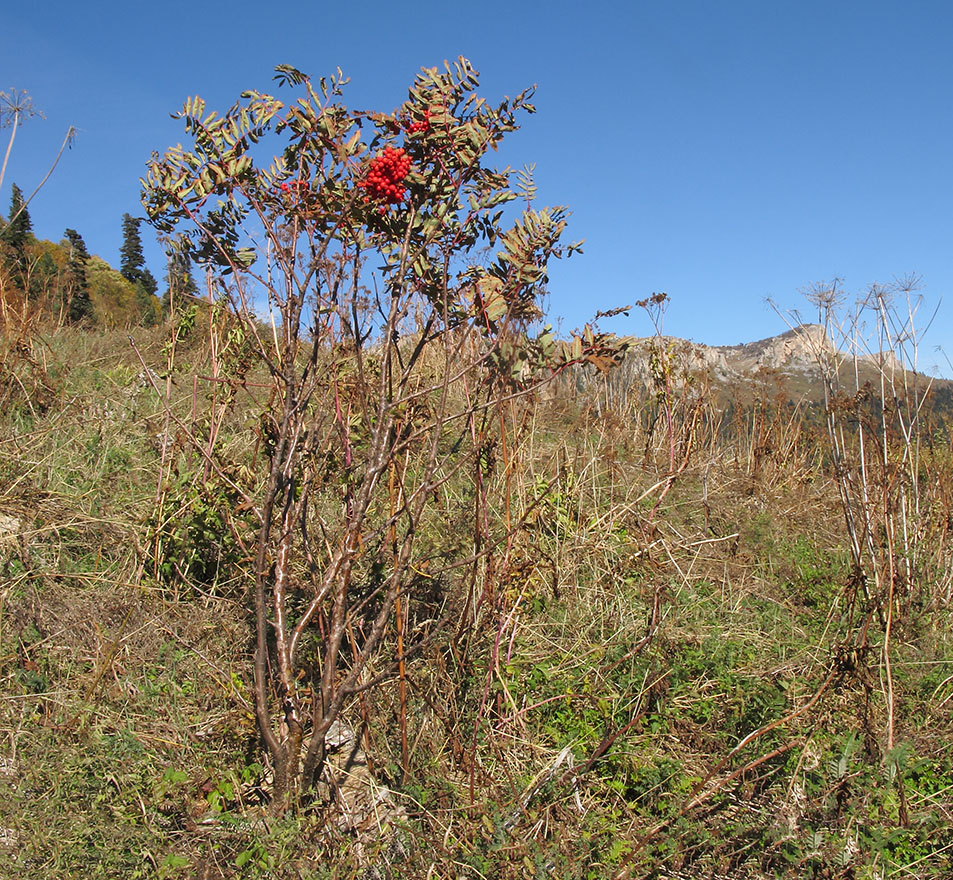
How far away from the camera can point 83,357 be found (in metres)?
5.52

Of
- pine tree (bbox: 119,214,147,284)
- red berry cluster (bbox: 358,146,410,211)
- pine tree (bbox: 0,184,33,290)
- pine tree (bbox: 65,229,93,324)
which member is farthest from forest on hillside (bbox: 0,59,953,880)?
pine tree (bbox: 119,214,147,284)

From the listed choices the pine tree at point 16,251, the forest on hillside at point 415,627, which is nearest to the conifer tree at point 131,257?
the pine tree at point 16,251

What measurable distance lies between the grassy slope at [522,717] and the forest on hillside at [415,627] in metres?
0.01

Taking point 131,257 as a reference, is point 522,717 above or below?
below

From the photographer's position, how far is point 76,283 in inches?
345

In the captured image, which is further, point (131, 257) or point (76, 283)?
point (131, 257)

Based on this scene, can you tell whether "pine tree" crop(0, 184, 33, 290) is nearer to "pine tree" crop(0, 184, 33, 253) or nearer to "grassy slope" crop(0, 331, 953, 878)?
"pine tree" crop(0, 184, 33, 253)

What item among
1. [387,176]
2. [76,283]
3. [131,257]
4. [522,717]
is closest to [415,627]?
[522,717]

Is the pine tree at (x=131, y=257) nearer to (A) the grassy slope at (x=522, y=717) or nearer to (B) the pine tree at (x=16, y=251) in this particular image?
(B) the pine tree at (x=16, y=251)

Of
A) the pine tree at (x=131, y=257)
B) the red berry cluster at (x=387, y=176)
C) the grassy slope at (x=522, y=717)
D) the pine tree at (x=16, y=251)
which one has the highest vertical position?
the pine tree at (x=131, y=257)

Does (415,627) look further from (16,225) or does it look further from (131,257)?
(131,257)

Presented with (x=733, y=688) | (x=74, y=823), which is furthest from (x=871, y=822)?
(x=74, y=823)

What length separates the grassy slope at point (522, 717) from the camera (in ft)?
6.27

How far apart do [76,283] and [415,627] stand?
27.3 feet
